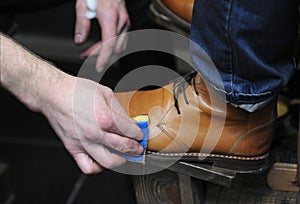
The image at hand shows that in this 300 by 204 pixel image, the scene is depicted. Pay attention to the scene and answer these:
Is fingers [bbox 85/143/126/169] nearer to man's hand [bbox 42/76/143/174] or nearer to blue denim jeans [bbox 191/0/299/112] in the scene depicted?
man's hand [bbox 42/76/143/174]

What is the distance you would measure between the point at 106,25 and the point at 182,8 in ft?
0.49

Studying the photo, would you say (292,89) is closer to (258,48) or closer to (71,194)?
(258,48)

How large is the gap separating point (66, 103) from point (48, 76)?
5 centimetres

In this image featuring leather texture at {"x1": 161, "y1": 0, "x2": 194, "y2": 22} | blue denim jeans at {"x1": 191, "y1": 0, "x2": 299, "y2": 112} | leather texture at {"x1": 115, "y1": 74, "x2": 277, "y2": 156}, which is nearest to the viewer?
blue denim jeans at {"x1": 191, "y1": 0, "x2": 299, "y2": 112}

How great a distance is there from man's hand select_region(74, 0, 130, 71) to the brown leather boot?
8.6 inches

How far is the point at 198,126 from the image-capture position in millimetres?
934

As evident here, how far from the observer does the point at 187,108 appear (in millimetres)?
933

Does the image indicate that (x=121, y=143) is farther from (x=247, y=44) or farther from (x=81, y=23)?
(x=81, y=23)

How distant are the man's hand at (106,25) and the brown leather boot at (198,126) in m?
0.22

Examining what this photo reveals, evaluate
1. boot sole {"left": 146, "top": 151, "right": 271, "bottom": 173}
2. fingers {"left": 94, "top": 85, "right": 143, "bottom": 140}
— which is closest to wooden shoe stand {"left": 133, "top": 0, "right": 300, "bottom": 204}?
boot sole {"left": 146, "top": 151, "right": 271, "bottom": 173}

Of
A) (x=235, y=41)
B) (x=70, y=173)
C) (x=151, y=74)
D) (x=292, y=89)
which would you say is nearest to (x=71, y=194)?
(x=70, y=173)

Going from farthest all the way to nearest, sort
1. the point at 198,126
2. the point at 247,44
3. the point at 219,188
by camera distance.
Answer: the point at 219,188
the point at 198,126
the point at 247,44

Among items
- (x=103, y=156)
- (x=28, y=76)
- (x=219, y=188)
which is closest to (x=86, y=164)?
(x=103, y=156)

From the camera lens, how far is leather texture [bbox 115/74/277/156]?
0.93 metres
